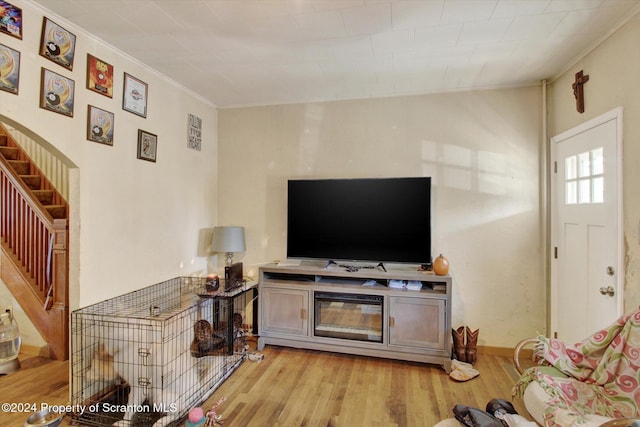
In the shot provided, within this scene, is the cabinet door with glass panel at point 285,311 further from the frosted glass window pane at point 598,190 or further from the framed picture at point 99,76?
the frosted glass window pane at point 598,190

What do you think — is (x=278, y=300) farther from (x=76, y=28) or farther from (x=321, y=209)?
(x=76, y=28)

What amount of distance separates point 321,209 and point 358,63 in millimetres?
1364

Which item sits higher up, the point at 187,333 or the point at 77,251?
the point at 77,251

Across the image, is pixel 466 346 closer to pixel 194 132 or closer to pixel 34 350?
pixel 194 132

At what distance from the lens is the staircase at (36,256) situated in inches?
112

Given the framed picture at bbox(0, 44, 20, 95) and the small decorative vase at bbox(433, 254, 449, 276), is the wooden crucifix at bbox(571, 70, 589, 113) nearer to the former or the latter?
the small decorative vase at bbox(433, 254, 449, 276)

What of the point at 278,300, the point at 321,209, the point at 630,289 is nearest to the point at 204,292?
the point at 278,300

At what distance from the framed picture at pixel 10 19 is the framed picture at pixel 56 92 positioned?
207 millimetres

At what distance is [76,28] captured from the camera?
6.66ft

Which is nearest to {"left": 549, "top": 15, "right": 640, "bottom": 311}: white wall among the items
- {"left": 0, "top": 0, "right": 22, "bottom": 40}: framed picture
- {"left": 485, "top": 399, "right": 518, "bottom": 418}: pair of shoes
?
{"left": 485, "top": 399, "right": 518, "bottom": 418}: pair of shoes

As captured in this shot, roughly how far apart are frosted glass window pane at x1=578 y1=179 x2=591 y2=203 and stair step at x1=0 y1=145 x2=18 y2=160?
5.43m

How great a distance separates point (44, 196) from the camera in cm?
322

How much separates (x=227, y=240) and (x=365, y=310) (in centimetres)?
154

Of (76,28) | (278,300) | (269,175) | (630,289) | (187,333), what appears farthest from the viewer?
(269,175)
